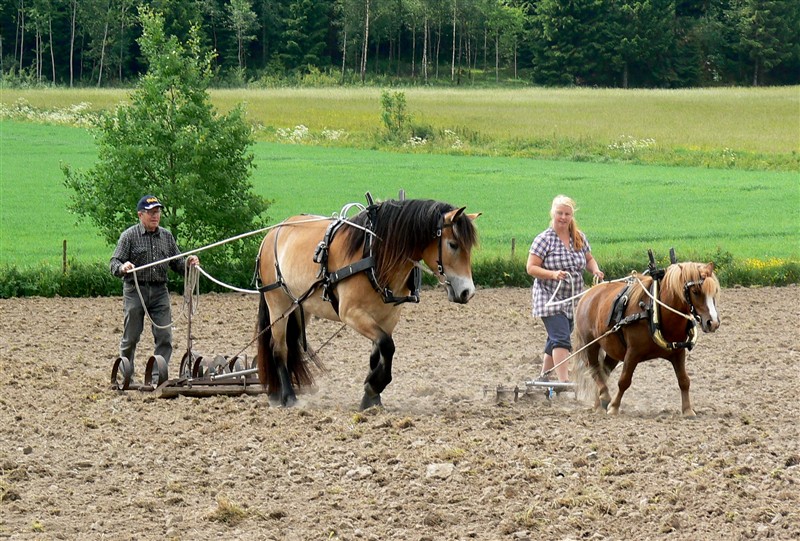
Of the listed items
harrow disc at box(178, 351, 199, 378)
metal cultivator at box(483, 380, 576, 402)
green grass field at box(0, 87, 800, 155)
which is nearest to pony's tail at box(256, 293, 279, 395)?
harrow disc at box(178, 351, 199, 378)

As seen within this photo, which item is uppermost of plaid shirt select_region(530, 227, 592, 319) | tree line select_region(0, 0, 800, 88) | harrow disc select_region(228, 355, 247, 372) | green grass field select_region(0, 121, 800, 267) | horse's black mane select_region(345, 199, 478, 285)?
tree line select_region(0, 0, 800, 88)

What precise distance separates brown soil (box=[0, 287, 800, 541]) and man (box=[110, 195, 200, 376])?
615 mm

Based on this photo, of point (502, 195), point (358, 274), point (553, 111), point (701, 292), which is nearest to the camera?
point (701, 292)

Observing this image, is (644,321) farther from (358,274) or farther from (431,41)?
(431,41)

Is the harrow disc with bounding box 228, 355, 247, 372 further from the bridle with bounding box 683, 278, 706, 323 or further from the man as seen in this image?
the bridle with bounding box 683, 278, 706, 323

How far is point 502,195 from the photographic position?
96.2 feet

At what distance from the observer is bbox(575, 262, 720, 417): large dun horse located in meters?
7.90

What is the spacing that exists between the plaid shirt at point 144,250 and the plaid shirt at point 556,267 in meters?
3.31

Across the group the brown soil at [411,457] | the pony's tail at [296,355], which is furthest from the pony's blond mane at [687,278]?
the pony's tail at [296,355]

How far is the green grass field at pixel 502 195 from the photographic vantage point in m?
21.4

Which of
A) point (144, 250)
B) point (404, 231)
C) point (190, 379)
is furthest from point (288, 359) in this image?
point (404, 231)

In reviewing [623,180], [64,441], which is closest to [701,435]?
[64,441]

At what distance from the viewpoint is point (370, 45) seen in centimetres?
8919

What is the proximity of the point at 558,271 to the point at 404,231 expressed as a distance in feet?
4.85
